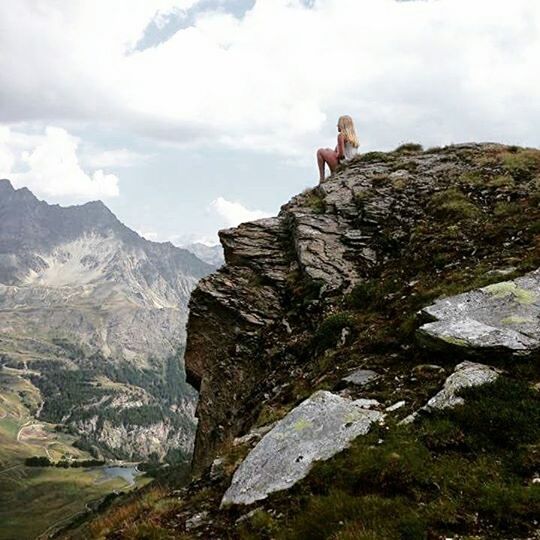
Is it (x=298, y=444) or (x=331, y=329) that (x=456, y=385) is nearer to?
(x=298, y=444)

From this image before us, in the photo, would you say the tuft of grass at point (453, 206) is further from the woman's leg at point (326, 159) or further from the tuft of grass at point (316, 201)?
the woman's leg at point (326, 159)

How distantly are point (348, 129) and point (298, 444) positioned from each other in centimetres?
2701

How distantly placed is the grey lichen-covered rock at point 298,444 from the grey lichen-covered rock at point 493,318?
348 centimetres

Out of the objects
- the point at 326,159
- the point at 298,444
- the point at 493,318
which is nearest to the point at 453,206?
the point at 493,318

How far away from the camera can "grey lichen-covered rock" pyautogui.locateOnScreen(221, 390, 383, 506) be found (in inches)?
482

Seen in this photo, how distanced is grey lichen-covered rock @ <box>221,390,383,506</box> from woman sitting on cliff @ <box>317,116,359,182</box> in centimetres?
2478

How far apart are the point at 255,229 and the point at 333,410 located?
20.2 meters

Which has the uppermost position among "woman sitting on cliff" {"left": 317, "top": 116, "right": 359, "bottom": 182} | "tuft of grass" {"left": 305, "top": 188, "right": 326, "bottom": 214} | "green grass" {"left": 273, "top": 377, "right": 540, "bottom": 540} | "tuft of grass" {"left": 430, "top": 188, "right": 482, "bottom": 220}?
"woman sitting on cliff" {"left": 317, "top": 116, "right": 359, "bottom": 182}

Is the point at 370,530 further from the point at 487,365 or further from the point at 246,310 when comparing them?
the point at 246,310

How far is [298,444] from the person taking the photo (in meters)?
13.1

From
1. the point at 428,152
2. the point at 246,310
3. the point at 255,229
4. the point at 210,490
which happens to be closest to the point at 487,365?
the point at 210,490

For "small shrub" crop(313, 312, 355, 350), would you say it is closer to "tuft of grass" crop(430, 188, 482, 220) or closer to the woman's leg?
"tuft of grass" crop(430, 188, 482, 220)

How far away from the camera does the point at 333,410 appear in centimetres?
1379

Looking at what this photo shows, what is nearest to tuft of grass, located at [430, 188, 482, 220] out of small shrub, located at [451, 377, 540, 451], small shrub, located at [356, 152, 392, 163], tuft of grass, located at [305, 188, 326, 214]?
tuft of grass, located at [305, 188, 326, 214]
